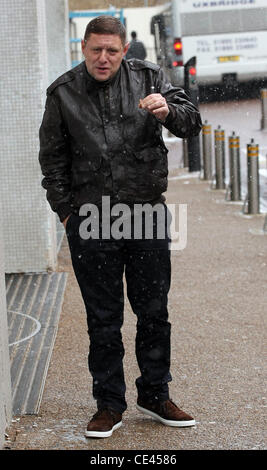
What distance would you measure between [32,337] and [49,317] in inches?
21.5

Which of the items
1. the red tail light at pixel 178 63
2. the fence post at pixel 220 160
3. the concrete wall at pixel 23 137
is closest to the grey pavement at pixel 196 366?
the concrete wall at pixel 23 137

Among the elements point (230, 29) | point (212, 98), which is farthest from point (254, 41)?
point (212, 98)

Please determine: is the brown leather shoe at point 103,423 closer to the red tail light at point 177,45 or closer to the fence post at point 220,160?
the fence post at point 220,160

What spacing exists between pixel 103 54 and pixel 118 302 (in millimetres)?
1181

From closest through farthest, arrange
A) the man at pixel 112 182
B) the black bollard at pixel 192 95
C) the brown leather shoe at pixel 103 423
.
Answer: the man at pixel 112 182, the brown leather shoe at pixel 103 423, the black bollard at pixel 192 95

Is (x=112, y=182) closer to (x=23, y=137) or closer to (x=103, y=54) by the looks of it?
(x=103, y=54)

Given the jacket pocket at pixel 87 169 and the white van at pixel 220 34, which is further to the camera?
the white van at pixel 220 34

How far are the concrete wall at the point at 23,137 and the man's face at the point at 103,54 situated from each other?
398cm

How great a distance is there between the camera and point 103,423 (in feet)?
15.2

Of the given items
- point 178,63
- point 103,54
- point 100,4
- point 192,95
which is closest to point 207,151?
point 192,95

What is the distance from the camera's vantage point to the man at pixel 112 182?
4.46 m

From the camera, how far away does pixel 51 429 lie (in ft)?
15.8

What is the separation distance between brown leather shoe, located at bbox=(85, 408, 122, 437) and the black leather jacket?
102cm
